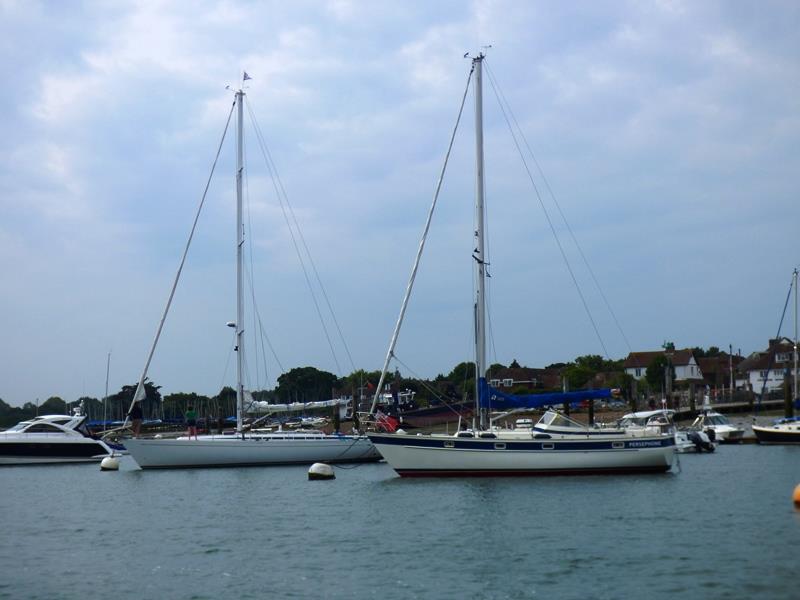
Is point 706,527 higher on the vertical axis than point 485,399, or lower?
lower

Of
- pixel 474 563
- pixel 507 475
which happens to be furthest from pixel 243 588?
pixel 507 475

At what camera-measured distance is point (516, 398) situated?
39469 millimetres

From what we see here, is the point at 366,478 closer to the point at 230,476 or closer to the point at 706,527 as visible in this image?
the point at 230,476

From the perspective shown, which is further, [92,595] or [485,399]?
[485,399]

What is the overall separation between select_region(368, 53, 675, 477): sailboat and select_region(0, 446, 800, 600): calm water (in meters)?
0.75

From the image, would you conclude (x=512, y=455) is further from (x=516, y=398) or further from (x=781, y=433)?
(x=781, y=433)

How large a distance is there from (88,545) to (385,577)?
9.68 metres

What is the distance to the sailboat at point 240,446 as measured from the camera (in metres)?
48.1

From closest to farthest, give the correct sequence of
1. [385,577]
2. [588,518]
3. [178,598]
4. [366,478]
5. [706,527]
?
1. [178,598]
2. [385,577]
3. [706,527]
4. [588,518]
5. [366,478]

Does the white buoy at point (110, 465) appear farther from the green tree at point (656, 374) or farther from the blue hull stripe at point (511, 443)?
the green tree at point (656, 374)

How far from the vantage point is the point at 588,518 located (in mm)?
27547

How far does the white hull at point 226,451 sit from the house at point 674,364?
91.8 meters

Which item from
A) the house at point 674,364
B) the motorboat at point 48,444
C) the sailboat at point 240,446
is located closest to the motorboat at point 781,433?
the sailboat at point 240,446

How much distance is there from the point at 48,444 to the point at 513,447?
3364cm
